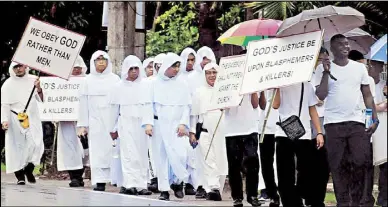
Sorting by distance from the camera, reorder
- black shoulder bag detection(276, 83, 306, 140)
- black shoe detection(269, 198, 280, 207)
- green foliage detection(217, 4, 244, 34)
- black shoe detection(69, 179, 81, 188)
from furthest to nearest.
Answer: green foliage detection(217, 4, 244, 34) → black shoe detection(69, 179, 81, 188) → black shoe detection(269, 198, 280, 207) → black shoulder bag detection(276, 83, 306, 140)

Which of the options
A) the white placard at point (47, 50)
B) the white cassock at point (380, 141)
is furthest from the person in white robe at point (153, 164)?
the white cassock at point (380, 141)

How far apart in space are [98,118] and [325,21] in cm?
444

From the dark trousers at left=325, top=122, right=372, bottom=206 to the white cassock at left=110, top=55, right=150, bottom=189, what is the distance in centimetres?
456

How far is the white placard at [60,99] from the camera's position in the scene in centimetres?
1852

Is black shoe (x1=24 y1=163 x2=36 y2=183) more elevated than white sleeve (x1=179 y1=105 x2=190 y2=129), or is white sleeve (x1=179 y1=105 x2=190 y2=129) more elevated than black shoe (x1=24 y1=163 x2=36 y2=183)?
white sleeve (x1=179 y1=105 x2=190 y2=129)

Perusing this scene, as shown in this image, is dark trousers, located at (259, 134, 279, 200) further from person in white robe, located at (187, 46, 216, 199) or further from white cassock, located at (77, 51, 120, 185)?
white cassock, located at (77, 51, 120, 185)

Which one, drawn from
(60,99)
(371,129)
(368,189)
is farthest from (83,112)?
(371,129)

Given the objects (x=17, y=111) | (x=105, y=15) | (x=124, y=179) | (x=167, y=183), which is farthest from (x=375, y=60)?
(x=105, y=15)

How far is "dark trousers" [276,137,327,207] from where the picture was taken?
12.6 meters

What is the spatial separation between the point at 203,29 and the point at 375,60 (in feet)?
22.2

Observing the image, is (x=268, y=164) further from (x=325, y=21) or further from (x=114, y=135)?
(x=114, y=135)

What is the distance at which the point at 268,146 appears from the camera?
1419 cm

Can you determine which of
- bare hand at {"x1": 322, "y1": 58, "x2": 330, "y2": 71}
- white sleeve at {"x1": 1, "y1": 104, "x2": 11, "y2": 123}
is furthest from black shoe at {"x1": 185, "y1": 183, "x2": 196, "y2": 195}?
→ bare hand at {"x1": 322, "y1": 58, "x2": 330, "y2": 71}

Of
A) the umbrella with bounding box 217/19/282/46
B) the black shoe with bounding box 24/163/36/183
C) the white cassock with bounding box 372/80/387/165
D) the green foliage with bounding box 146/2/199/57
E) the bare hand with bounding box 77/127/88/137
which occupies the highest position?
the green foliage with bounding box 146/2/199/57
